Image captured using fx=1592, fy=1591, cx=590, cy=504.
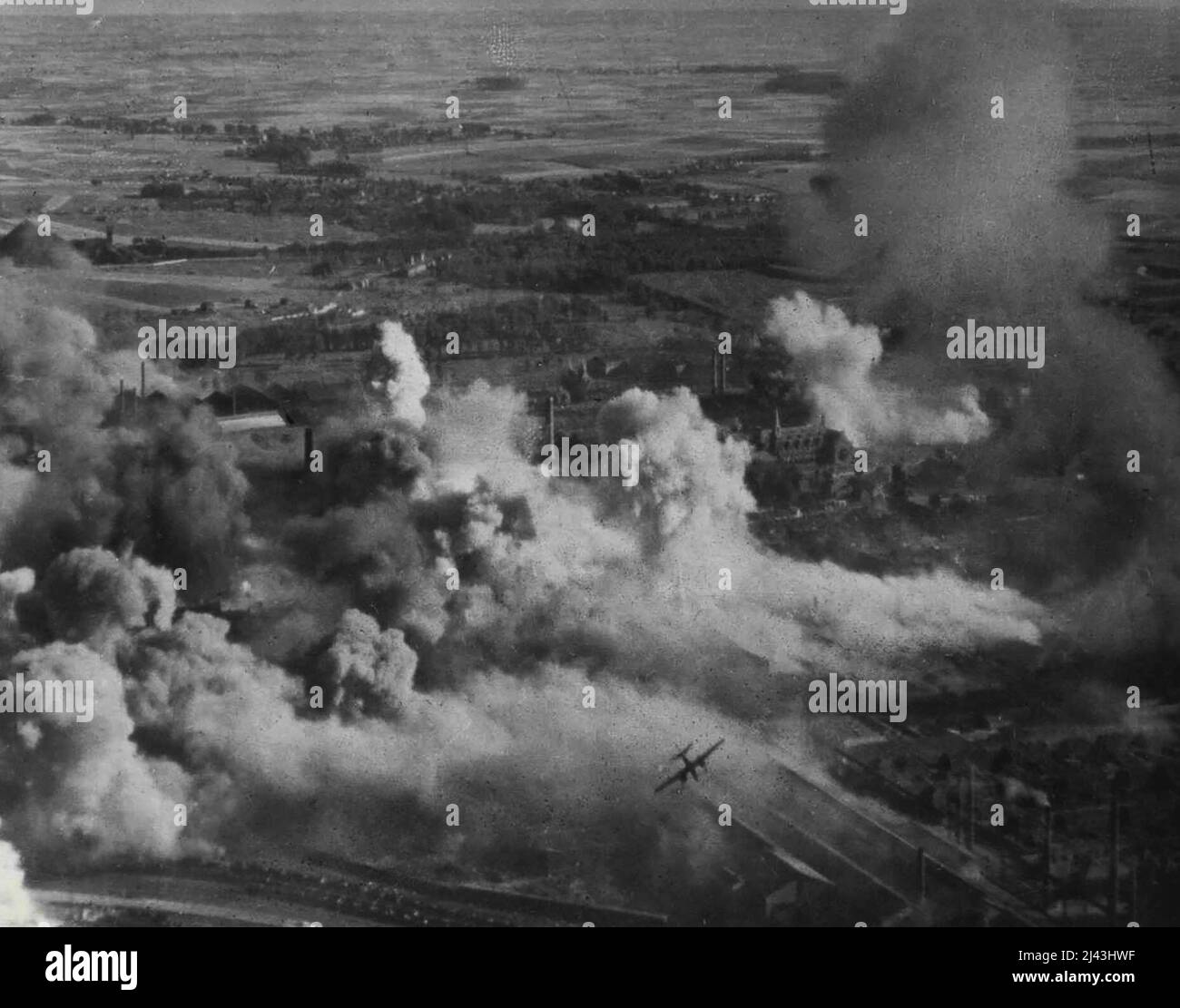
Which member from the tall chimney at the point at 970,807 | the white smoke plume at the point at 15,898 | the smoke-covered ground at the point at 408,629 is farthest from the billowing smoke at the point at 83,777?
the tall chimney at the point at 970,807

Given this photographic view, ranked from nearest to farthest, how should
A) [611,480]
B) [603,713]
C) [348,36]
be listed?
1. [603,713]
2. [611,480]
3. [348,36]

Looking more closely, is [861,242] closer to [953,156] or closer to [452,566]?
[953,156]

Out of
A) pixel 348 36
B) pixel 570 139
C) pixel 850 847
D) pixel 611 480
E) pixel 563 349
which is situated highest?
pixel 348 36

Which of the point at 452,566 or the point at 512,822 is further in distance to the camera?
the point at 452,566

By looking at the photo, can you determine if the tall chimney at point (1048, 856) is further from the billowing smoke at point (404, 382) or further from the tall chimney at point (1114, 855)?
the billowing smoke at point (404, 382)

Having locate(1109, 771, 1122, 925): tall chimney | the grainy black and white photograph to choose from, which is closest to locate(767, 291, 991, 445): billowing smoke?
the grainy black and white photograph

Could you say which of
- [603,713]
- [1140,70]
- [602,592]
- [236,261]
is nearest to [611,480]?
[602,592]

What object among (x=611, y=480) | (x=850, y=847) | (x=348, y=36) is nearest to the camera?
(x=850, y=847)

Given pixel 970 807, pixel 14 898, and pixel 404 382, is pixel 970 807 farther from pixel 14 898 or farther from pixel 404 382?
pixel 14 898
